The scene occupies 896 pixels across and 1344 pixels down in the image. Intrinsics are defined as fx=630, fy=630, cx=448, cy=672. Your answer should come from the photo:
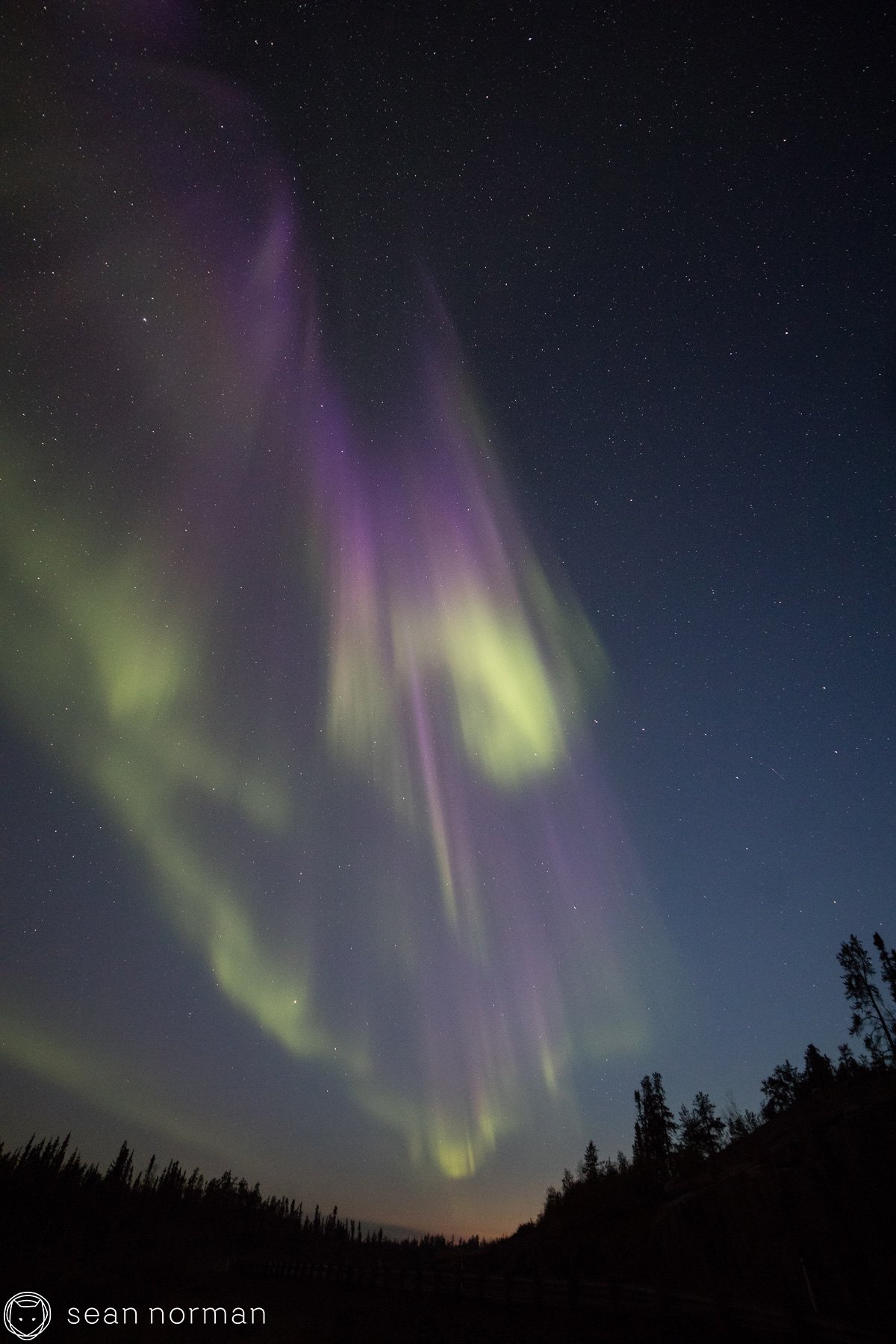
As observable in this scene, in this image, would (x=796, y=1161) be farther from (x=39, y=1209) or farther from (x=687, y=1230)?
(x=39, y=1209)

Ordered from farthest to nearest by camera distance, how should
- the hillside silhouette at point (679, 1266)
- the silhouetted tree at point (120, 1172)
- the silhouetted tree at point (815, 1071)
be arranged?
the silhouetted tree at point (120, 1172) < the silhouetted tree at point (815, 1071) < the hillside silhouette at point (679, 1266)

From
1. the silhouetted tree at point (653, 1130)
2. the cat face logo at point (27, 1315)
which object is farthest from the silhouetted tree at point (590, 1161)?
the cat face logo at point (27, 1315)

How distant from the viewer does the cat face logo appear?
35.9 m

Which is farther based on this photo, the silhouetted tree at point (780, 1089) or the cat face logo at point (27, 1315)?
the silhouetted tree at point (780, 1089)

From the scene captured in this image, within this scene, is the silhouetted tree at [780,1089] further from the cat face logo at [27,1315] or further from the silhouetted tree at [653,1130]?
the cat face logo at [27,1315]

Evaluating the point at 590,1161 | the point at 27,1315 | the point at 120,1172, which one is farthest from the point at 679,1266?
the point at 120,1172

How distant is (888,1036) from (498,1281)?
7228 cm

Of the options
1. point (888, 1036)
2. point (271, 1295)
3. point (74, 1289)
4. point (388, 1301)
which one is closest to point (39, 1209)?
point (74, 1289)

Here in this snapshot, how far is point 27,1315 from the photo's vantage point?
135 ft

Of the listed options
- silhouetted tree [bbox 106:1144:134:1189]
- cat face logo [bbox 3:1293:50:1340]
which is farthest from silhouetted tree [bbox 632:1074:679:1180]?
silhouetted tree [bbox 106:1144:134:1189]

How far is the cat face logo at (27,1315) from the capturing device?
3588cm

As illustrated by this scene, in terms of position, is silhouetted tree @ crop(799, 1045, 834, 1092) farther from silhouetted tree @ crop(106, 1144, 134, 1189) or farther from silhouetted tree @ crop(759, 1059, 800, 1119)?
silhouetted tree @ crop(106, 1144, 134, 1189)

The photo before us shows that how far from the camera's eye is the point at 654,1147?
94.6 meters

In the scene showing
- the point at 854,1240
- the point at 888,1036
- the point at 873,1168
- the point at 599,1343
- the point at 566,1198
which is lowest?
the point at 599,1343
